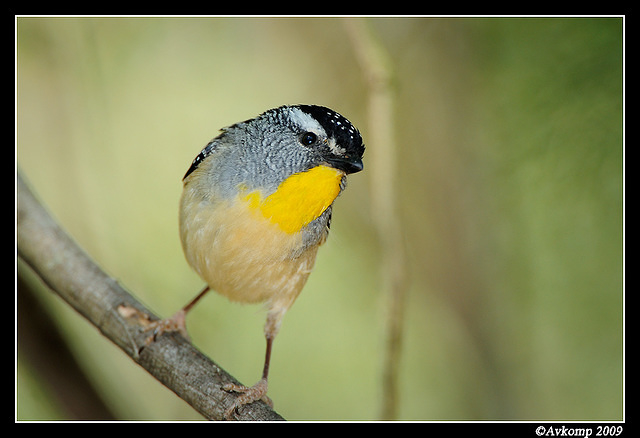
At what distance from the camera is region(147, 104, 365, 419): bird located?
196cm

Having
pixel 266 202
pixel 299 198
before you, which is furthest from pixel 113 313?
pixel 299 198

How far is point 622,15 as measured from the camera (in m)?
2.35

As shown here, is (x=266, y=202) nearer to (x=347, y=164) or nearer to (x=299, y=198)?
(x=299, y=198)

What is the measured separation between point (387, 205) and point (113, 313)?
116 cm

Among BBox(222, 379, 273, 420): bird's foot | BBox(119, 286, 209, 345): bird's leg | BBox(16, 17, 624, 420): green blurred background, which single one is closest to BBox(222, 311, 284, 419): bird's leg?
BBox(222, 379, 273, 420): bird's foot

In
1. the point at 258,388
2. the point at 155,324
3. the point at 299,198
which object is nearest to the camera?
the point at 299,198

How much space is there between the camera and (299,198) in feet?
6.60

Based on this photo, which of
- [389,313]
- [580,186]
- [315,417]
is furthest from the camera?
[315,417]

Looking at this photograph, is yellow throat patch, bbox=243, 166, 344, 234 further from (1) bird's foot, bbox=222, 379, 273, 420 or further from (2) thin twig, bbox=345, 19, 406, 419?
(1) bird's foot, bbox=222, 379, 273, 420
